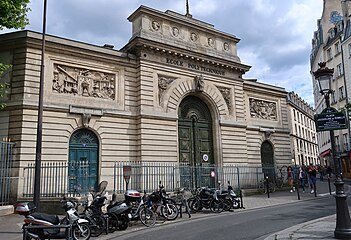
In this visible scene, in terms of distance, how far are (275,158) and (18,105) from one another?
19.4 metres

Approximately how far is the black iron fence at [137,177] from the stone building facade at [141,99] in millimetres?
557

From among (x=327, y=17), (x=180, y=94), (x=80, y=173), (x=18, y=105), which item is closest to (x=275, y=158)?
(x=180, y=94)

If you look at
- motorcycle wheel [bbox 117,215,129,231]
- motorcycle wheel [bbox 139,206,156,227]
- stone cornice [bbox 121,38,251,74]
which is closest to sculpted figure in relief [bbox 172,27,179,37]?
stone cornice [bbox 121,38,251,74]

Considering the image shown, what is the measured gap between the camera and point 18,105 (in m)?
15.0

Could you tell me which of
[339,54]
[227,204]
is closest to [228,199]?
[227,204]

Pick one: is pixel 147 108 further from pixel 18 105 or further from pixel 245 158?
pixel 245 158

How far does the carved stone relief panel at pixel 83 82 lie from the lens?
54.0ft

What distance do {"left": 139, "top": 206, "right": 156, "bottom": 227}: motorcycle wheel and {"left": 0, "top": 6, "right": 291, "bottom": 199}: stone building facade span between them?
6.62 metres

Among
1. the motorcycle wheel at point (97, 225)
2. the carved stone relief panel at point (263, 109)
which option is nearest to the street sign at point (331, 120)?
the motorcycle wheel at point (97, 225)

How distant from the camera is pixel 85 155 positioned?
54.1 feet

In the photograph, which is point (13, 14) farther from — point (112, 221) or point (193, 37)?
point (193, 37)

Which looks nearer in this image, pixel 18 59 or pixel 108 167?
pixel 18 59

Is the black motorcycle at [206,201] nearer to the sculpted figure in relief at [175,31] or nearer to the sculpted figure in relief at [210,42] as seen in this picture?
the sculpted figure in relief at [175,31]

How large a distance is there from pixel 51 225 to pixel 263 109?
71.1ft
